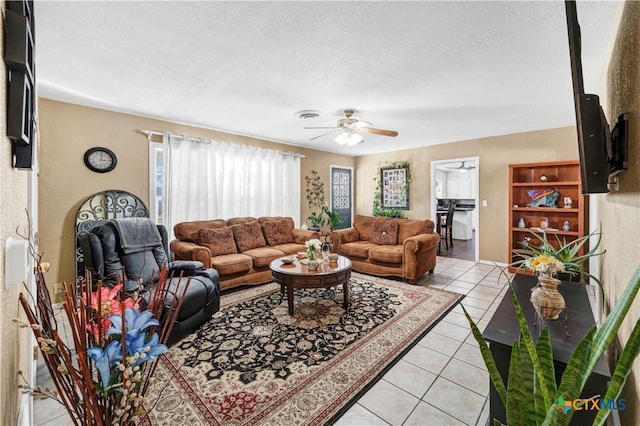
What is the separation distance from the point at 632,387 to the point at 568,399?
0.62 meters

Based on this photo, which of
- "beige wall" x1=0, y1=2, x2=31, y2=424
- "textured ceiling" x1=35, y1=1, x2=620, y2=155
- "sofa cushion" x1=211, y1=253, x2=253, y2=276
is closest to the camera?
"beige wall" x1=0, y1=2, x2=31, y2=424

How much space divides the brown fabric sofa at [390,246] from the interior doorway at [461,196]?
1.61 meters

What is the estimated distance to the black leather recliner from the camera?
2.52m

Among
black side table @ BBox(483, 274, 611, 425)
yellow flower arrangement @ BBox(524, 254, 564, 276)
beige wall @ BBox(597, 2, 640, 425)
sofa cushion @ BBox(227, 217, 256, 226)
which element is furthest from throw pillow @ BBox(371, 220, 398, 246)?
beige wall @ BBox(597, 2, 640, 425)

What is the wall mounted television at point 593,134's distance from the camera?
103 centimetres

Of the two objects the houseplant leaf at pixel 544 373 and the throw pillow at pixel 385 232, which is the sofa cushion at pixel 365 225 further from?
the houseplant leaf at pixel 544 373

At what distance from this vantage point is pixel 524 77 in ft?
8.77

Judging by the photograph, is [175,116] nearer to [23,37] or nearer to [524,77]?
[23,37]

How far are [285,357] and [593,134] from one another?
7.53ft

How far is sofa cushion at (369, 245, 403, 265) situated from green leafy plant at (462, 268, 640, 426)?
3286 mm

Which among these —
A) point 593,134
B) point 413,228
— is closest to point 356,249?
point 413,228

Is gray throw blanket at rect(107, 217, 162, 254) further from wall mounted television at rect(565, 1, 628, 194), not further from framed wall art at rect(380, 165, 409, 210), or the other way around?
framed wall art at rect(380, 165, 409, 210)

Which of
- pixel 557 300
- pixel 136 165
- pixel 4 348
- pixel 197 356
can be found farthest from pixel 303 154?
pixel 4 348

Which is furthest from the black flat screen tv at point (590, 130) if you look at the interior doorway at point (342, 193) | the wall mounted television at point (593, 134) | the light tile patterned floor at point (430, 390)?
the interior doorway at point (342, 193)
